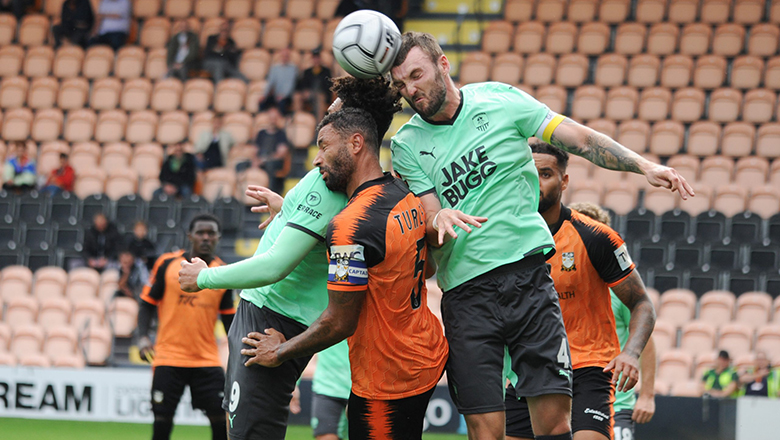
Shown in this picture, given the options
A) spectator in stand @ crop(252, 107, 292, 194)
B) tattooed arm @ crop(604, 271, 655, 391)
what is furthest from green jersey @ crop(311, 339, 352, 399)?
spectator in stand @ crop(252, 107, 292, 194)

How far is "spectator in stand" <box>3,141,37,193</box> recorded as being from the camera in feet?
49.0

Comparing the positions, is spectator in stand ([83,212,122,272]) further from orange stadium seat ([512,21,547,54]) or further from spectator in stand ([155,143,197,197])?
orange stadium seat ([512,21,547,54])

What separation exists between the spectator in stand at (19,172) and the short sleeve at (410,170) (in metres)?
11.9

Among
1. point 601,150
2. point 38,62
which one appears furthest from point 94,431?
point 38,62

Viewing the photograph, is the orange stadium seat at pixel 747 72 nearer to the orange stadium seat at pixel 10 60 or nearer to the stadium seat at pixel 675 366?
the stadium seat at pixel 675 366

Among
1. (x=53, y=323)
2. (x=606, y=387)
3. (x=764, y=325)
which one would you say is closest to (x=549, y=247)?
(x=606, y=387)

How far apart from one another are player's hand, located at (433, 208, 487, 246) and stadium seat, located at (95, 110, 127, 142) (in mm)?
13206

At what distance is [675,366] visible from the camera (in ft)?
36.1

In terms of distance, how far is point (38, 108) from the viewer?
55.4 ft

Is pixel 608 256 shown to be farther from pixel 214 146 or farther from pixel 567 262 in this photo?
pixel 214 146

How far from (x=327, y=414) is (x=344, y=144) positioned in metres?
2.68

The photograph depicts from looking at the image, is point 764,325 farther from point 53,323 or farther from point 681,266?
point 53,323

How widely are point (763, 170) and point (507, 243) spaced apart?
1073 centimetres

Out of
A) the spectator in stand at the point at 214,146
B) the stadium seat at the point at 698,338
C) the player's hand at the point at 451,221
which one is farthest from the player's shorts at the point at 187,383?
the spectator in stand at the point at 214,146
